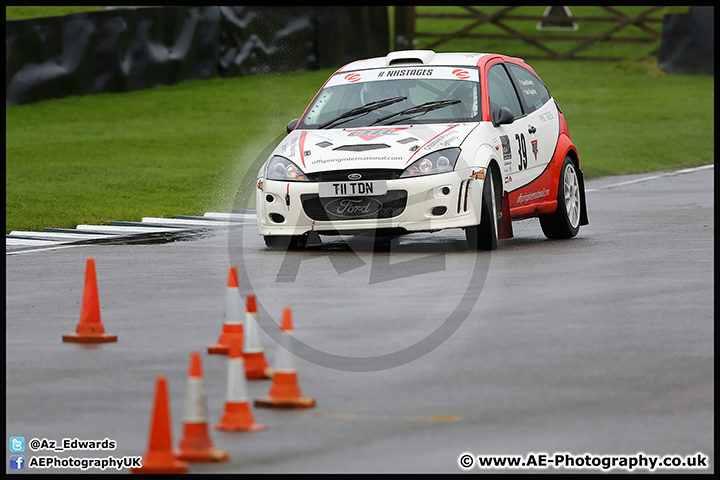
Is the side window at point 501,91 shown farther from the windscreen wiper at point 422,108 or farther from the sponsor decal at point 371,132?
the sponsor decal at point 371,132

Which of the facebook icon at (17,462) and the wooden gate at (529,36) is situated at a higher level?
the wooden gate at (529,36)

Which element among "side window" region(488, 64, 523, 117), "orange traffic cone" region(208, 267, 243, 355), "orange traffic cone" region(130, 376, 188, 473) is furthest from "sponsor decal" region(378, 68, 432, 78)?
"orange traffic cone" region(130, 376, 188, 473)

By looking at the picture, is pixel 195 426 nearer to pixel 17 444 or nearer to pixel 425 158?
pixel 17 444

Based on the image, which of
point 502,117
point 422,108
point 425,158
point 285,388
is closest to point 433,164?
point 425,158

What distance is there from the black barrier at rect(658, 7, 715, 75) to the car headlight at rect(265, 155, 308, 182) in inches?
1066

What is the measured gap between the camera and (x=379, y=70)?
15289 millimetres

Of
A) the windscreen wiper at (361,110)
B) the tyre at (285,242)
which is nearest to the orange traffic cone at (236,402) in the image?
the tyre at (285,242)

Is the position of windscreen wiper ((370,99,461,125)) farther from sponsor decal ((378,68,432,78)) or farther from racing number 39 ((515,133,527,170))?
racing number 39 ((515,133,527,170))

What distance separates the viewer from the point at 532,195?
14742 millimetres

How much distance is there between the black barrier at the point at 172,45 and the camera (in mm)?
31922

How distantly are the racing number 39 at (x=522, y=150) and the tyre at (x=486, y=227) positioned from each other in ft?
2.62

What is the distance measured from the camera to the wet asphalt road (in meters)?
6.76

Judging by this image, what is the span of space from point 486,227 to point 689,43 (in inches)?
1160

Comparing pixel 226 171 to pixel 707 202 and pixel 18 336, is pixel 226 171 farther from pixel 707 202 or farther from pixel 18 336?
pixel 18 336
